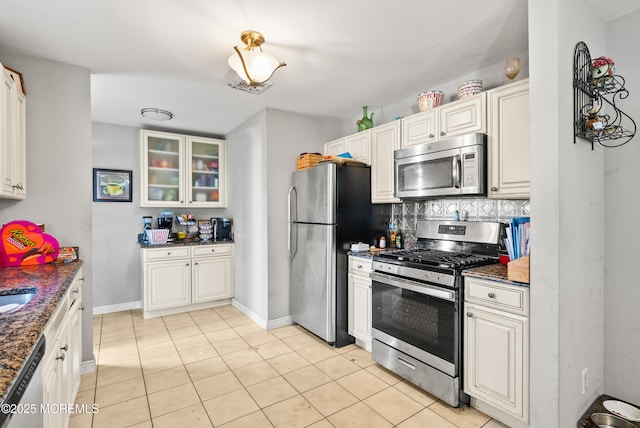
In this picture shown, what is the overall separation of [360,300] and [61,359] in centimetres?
212

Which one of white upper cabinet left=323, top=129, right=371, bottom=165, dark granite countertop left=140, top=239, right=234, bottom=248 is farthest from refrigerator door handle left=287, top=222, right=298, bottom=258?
dark granite countertop left=140, top=239, right=234, bottom=248

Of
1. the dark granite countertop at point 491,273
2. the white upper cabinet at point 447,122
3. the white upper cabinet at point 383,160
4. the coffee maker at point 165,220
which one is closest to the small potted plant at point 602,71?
the white upper cabinet at point 447,122

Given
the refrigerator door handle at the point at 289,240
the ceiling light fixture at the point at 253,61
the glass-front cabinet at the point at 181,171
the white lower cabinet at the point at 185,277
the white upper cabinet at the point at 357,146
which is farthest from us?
the glass-front cabinet at the point at 181,171

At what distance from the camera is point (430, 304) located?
7.16ft

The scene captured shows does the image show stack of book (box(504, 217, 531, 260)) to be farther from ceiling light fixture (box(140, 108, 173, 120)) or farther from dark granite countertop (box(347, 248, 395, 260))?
ceiling light fixture (box(140, 108, 173, 120))

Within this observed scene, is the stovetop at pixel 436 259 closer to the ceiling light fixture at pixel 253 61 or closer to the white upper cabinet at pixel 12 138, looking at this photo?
the ceiling light fixture at pixel 253 61

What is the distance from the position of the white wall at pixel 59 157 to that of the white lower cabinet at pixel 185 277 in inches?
52.7

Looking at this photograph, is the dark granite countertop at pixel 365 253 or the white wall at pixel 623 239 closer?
the white wall at pixel 623 239

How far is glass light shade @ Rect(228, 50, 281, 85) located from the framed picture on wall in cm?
294

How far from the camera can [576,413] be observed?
1716mm

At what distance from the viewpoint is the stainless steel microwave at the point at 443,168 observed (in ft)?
7.39

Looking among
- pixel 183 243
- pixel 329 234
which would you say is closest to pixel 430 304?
pixel 329 234

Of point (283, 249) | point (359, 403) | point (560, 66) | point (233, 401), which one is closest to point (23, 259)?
point (233, 401)

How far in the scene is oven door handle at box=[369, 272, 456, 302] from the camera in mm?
2051
